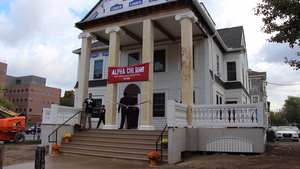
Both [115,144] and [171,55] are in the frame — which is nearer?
[115,144]

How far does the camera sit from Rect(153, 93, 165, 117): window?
15.7 metres

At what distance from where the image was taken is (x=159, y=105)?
1589cm

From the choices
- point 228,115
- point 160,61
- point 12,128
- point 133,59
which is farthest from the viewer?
point 133,59

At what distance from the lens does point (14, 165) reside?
26.9 ft

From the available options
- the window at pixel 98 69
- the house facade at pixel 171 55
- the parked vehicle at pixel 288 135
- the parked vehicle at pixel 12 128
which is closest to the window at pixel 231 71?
the house facade at pixel 171 55

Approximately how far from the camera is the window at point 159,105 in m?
15.7

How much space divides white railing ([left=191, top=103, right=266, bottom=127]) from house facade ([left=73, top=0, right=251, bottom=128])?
2.72 ft

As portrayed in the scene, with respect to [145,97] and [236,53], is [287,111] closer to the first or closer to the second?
[236,53]

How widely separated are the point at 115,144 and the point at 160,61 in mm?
7950

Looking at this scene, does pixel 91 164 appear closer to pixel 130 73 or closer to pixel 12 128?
pixel 130 73

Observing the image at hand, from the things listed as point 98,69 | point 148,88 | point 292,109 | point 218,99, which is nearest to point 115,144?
point 148,88

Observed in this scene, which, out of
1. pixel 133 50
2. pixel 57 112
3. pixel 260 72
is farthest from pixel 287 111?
pixel 57 112

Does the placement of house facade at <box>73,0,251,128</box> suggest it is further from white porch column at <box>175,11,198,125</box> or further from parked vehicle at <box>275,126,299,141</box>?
parked vehicle at <box>275,126,299,141</box>

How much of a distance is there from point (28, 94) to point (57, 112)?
255ft
